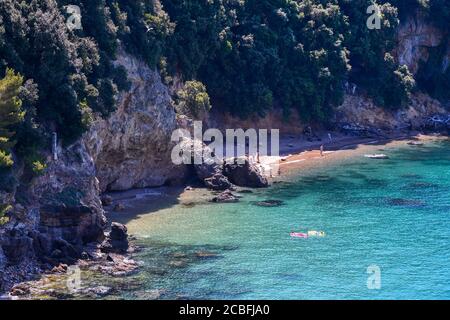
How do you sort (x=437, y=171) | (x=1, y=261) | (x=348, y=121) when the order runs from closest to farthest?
(x=1, y=261) → (x=437, y=171) → (x=348, y=121)

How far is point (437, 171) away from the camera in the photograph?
84.2 metres

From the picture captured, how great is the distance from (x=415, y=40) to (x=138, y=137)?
65466mm

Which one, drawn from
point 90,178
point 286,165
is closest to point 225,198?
point 90,178

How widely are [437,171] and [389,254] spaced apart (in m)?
34.3

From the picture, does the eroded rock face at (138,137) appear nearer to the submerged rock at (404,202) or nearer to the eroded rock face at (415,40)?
the submerged rock at (404,202)

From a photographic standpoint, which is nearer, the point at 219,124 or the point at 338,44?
the point at 219,124

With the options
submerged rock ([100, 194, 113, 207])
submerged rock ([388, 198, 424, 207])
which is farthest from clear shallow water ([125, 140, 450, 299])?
submerged rock ([100, 194, 113, 207])

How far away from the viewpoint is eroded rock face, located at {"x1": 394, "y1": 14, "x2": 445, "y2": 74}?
385 ft

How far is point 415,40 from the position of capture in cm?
11900

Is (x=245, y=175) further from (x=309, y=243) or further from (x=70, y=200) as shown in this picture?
(x=70, y=200)

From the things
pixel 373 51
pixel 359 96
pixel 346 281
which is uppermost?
pixel 373 51

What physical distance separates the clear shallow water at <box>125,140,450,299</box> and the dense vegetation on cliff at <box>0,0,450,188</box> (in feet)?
39.8

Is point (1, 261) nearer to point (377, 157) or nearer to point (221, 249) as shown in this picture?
point (221, 249)
